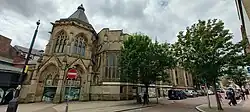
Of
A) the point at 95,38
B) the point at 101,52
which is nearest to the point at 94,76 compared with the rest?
the point at 101,52

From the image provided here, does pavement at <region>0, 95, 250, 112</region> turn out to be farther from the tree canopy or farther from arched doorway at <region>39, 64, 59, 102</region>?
arched doorway at <region>39, 64, 59, 102</region>

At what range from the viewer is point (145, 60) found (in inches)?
783

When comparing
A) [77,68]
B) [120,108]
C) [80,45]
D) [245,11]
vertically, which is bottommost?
[120,108]

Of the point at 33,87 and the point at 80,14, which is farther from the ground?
the point at 80,14

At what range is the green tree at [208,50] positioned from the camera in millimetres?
13492

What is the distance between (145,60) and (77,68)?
13.5m

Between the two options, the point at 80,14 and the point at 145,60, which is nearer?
the point at 145,60

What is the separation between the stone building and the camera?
77.8 feet

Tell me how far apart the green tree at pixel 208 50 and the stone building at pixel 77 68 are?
1543 centimetres

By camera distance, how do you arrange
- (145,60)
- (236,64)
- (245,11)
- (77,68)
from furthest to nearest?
(77,68), (145,60), (236,64), (245,11)

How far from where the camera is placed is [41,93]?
23.8 metres

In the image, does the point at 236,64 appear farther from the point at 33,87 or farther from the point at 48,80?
the point at 33,87

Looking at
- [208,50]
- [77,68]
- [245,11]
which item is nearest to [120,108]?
[208,50]

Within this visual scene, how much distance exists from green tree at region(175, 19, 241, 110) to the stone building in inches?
608
